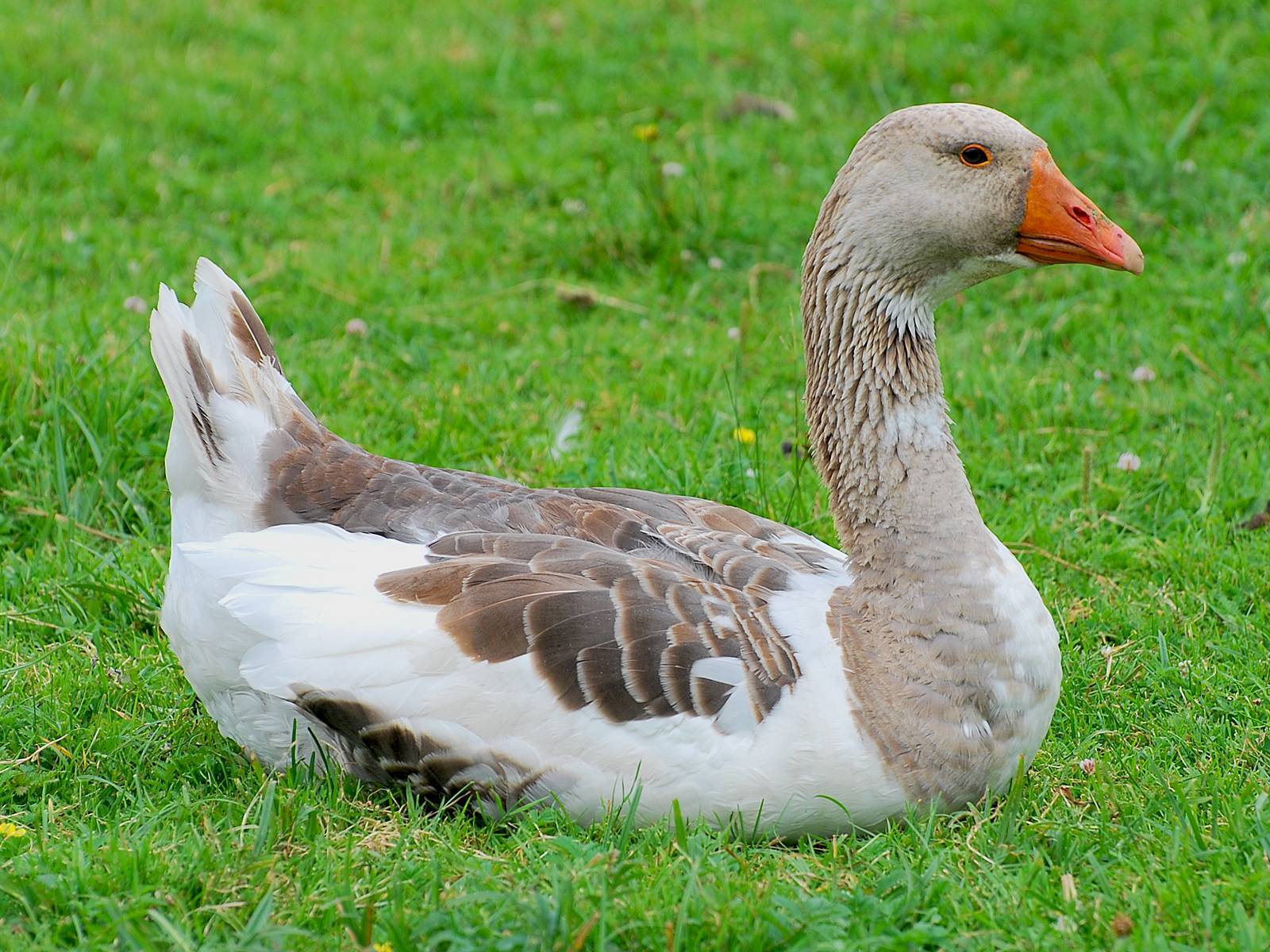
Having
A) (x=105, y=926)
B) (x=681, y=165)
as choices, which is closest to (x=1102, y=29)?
(x=681, y=165)

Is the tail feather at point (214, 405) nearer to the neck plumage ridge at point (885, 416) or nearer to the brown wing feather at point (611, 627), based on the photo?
the brown wing feather at point (611, 627)

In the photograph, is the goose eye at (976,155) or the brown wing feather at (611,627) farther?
the goose eye at (976,155)

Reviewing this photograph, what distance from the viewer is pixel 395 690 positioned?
381 centimetres

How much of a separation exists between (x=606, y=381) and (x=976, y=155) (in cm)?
275

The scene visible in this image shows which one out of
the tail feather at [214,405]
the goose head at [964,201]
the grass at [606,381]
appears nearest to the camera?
the grass at [606,381]

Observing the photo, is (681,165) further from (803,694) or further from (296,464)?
(803,694)

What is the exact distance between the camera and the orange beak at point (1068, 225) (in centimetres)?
402

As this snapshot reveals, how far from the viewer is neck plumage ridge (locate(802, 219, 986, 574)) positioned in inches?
162

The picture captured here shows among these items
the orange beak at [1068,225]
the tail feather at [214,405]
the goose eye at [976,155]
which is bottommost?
the tail feather at [214,405]

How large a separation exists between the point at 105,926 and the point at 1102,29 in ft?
25.9

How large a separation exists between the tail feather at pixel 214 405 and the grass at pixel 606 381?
64 centimetres

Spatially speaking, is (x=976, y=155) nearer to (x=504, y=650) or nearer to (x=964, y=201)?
(x=964, y=201)

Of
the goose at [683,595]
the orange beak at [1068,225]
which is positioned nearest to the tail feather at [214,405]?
the goose at [683,595]

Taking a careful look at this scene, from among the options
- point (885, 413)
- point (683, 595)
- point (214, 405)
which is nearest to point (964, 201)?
point (885, 413)
